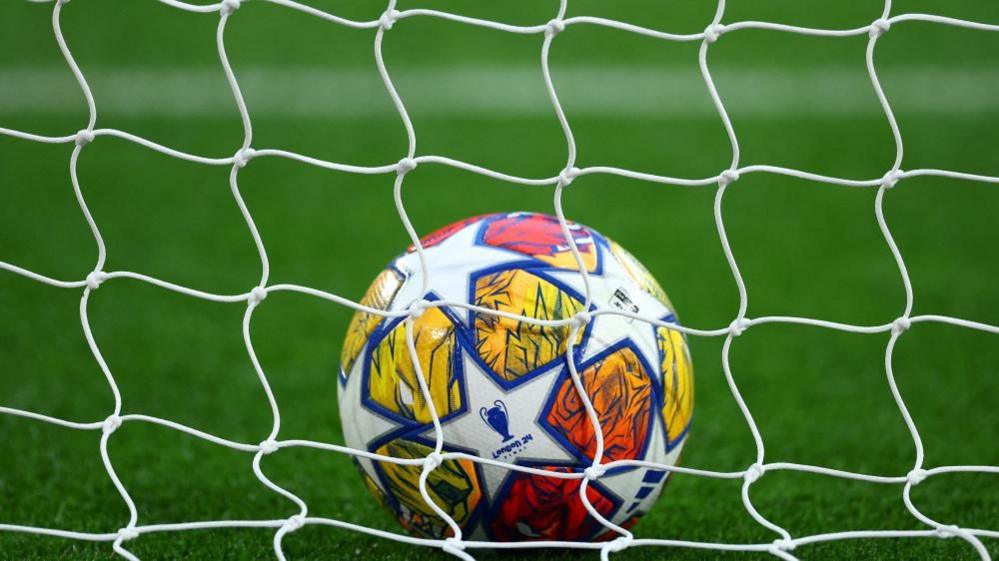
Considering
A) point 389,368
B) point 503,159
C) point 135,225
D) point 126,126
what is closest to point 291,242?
point 135,225

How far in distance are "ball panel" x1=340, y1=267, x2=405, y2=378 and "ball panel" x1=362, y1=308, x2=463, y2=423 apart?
0.06 meters

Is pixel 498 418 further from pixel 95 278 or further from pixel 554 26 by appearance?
pixel 95 278

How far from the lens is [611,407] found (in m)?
2.27

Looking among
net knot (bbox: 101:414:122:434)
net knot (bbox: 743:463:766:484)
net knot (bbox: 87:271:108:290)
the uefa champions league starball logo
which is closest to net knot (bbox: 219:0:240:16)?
net knot (bbox: 87:271:108:290)

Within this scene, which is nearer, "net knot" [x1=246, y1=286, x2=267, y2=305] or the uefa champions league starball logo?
the uefa champions league starball logo

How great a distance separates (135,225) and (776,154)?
3126 mm

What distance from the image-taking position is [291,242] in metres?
5.14

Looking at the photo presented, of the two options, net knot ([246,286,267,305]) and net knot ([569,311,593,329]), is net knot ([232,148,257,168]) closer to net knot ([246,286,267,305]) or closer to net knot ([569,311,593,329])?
net knot ([246,286,267,305])

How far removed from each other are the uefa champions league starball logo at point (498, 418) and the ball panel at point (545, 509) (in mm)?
83

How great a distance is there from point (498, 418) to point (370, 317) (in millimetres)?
345

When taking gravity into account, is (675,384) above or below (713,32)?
below

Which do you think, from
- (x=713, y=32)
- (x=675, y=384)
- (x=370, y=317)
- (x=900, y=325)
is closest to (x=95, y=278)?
(x=370, y=317)

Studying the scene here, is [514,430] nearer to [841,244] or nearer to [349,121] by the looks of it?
[841,244]

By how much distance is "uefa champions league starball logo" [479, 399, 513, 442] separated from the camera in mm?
2223
